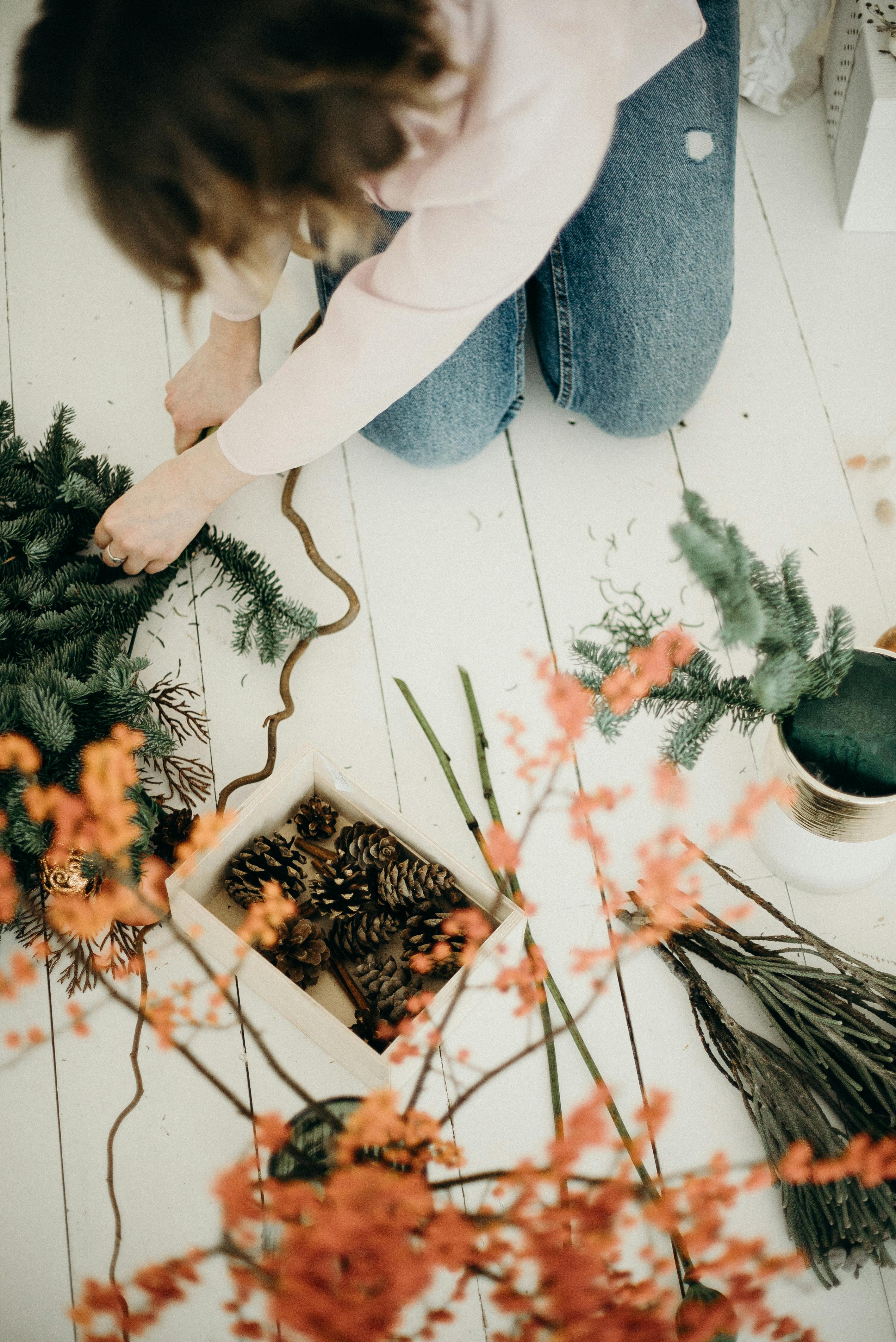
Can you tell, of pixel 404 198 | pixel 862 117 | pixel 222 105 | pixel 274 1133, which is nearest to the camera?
pixel 222 105

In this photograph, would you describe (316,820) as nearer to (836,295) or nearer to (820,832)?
(820,832)

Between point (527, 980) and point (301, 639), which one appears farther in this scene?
point (301, 639)

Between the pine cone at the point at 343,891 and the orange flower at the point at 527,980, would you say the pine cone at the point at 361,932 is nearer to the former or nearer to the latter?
the pine cone at the point at 343,891

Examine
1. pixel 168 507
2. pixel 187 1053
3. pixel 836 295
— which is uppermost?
pixel 836 295

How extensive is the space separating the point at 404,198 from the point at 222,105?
10.2 inches

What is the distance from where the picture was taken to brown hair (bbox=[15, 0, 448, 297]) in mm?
473

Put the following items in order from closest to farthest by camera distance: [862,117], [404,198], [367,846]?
[404,198], [367,846], [862,117]

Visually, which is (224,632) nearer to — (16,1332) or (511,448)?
(511,448)

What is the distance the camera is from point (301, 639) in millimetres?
978

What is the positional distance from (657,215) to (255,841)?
30.0 inches

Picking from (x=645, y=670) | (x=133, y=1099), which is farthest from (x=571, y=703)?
(x=133, y=1099)

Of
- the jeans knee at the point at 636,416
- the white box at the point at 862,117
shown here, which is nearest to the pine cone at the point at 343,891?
the jeans knee at the point at 636,416

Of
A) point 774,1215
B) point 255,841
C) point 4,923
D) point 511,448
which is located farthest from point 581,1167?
point 511,448

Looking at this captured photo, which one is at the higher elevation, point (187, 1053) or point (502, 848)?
point (502, 848)
